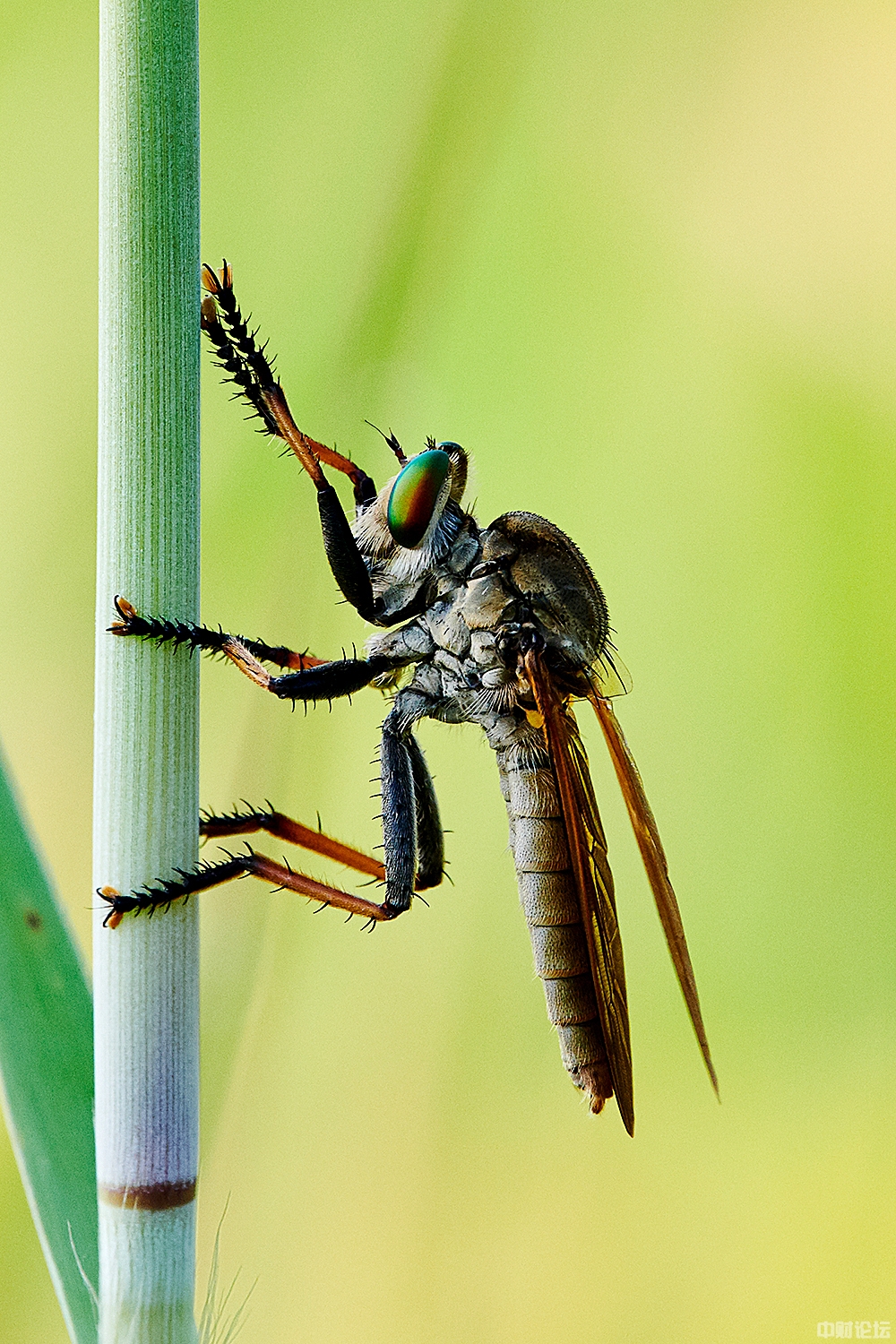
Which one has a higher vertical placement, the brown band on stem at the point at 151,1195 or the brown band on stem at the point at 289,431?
the brown band on stem at the point at 289,431

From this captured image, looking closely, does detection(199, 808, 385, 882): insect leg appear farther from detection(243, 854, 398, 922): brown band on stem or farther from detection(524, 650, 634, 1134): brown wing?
detection(524, 650, 634, 1134): brown wing

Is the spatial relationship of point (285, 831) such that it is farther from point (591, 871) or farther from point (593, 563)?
point (593, 563)

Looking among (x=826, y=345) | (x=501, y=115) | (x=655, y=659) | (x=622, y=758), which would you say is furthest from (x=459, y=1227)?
(x=501, y=115)

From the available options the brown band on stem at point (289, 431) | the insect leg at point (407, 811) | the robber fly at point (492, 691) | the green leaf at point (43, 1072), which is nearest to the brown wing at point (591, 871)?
the robber fly at point (492, 691)

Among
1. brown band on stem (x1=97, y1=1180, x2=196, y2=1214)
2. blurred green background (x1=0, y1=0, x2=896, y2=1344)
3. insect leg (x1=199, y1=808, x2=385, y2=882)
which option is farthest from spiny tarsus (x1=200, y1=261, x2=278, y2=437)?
brown band on stem (x1=97, y1=1180, x2=196, y2=1214)

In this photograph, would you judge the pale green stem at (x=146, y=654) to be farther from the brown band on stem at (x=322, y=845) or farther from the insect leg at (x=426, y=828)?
the insect leg at (x=426, y=828)

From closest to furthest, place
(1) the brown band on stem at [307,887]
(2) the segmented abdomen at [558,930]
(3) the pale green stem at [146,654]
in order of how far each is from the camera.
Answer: (3) the pale green stem at [146,654] < (1) the brown band on stem at [307,887] < (2) the segmented abdomen at [558,930]

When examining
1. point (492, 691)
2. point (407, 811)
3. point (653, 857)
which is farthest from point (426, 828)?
point (653, 857)
